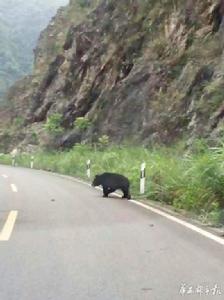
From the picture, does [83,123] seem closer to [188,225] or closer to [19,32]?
[188,225]

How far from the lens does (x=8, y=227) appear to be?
31.5 ft

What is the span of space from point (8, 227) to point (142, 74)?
74.2 feet

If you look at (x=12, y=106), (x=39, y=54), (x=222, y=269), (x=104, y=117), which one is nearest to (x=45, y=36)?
(x=39, y=54)

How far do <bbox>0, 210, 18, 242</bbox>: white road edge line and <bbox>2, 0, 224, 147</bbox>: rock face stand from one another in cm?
936

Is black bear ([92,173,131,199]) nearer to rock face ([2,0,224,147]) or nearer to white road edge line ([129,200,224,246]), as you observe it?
white road edge line ([129,200,224,246])

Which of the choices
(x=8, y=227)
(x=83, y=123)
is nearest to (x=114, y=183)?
(x=8, y=227)

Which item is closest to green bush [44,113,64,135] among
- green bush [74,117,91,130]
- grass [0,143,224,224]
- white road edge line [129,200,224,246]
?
green bush [74,117,91,130]

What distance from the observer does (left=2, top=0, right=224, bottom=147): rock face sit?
25.2m

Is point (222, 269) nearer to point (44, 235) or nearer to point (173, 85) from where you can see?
point (44, 235)

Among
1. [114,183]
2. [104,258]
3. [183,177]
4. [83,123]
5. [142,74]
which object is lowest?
[104,258]

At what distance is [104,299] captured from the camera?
5301 millimetres

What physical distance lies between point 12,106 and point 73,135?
25511 millimetres

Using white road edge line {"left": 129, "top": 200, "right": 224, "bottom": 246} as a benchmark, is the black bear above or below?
above

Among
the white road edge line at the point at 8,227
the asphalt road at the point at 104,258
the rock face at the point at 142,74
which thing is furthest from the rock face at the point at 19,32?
the asphalt road at the point at 104,258
